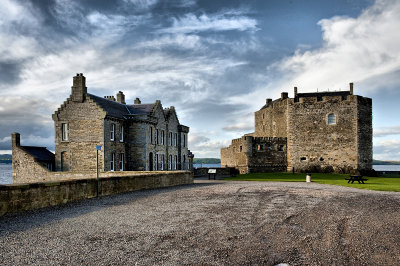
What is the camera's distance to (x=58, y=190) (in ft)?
38.0

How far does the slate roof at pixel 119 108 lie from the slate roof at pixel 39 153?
831 centimetres

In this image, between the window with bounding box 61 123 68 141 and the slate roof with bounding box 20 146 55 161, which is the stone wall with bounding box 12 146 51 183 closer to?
the slate roof with bounding box 20 146 55 161

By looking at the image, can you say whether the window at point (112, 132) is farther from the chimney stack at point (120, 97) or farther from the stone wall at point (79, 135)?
the chimney stack at point (120, 97)

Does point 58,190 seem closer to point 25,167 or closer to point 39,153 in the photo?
point 25,167

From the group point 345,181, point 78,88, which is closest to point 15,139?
point 78,88

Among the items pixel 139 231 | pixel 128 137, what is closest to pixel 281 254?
pixel 139 231

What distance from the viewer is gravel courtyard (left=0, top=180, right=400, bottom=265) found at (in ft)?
18.4

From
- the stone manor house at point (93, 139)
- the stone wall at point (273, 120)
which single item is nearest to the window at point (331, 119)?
the stone wall at point (273, 120)

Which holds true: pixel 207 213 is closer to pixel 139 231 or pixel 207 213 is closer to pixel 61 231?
pixel 139 231

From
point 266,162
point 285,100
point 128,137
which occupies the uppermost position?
point 285,100

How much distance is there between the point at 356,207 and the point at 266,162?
100 ft

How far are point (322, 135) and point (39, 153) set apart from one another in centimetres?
3397

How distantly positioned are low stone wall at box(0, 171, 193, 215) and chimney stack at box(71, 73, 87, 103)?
15.2 m

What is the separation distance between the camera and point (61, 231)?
7441mm
